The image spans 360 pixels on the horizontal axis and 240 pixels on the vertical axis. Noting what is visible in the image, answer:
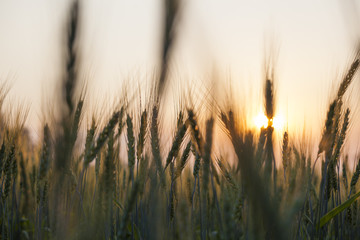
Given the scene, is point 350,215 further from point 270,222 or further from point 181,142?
point 270,222

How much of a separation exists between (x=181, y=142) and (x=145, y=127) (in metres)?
0.22

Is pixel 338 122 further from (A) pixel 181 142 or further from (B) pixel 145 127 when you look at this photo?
(B) pixel 145 127

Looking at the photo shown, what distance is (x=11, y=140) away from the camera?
2322 millimetres

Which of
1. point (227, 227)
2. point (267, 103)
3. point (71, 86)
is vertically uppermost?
point (267, 103)

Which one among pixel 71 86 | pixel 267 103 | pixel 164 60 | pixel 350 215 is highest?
pixel 267 103

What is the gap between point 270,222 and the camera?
0.92 metres

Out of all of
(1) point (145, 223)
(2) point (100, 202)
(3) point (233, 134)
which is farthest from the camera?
(1) point (145, 223)

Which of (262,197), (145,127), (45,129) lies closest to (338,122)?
(145,127)

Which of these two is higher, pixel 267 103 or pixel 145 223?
pixel 267 103

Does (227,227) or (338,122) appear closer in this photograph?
(227,227)

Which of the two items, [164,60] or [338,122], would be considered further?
[338,122]

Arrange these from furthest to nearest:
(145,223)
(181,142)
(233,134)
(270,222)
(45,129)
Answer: (145,223) < (181,142) < (45,129) < (233,134) < (270,222)

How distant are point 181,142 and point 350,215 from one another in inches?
56.4

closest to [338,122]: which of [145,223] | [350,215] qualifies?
[350,215]
